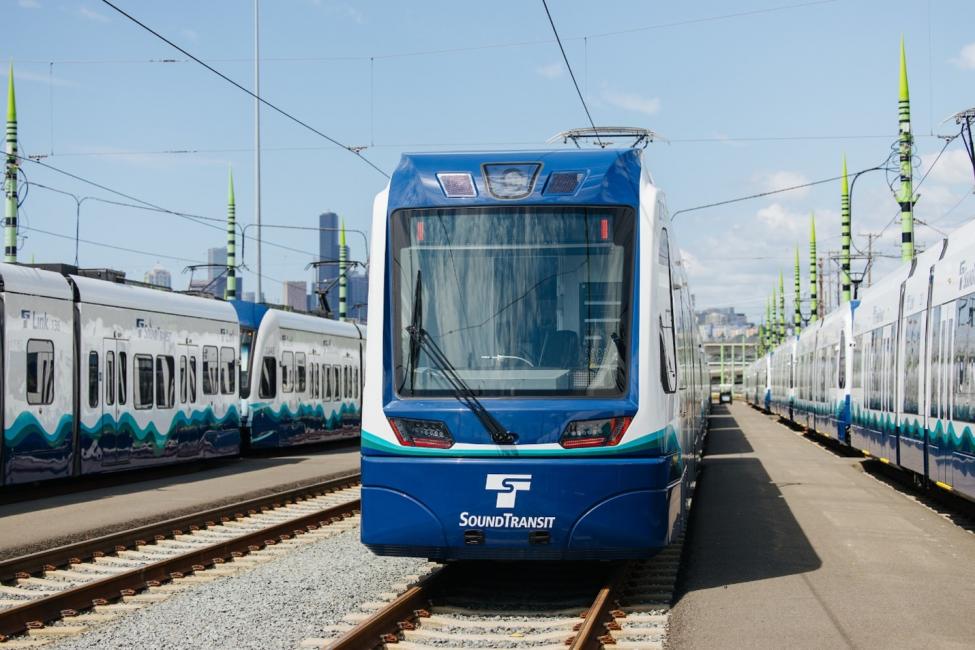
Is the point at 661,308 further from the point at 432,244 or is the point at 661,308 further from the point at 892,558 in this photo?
the point at 892,558

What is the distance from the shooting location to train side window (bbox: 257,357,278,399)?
89.3ft

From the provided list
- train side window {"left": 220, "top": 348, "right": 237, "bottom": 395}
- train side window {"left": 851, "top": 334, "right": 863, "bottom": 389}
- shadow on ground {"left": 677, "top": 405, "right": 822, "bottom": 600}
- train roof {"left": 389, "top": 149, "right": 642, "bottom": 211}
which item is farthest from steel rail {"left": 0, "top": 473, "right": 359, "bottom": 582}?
train side window {"left": 851, "top": 334, "right": 863, "bottom": 389}

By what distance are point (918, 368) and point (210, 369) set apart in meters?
13.3

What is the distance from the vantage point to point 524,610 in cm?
902

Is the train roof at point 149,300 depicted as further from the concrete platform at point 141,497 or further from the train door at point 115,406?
the concrete platform at point 141,497

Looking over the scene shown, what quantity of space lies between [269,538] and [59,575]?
8.49 ft

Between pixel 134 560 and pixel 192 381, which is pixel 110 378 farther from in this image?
pixel 134 560

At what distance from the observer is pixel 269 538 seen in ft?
43.1

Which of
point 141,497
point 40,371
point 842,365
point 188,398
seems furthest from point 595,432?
point 842,365

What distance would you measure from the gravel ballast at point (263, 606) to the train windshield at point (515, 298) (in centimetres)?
170

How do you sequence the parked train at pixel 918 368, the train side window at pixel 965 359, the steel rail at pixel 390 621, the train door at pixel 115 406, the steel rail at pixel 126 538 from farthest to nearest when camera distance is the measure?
the train door at pixel 115 406 → the parked train at pixel 918 368 → the train side window at pixel 965 359 → the steel rail at pixel 126 538 → the steel rail at pixel 390 621

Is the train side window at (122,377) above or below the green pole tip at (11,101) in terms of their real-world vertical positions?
below

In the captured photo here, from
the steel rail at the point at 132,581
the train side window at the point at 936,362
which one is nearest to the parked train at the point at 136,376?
the steel rail at the point at 132,581

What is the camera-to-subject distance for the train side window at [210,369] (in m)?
23.7
